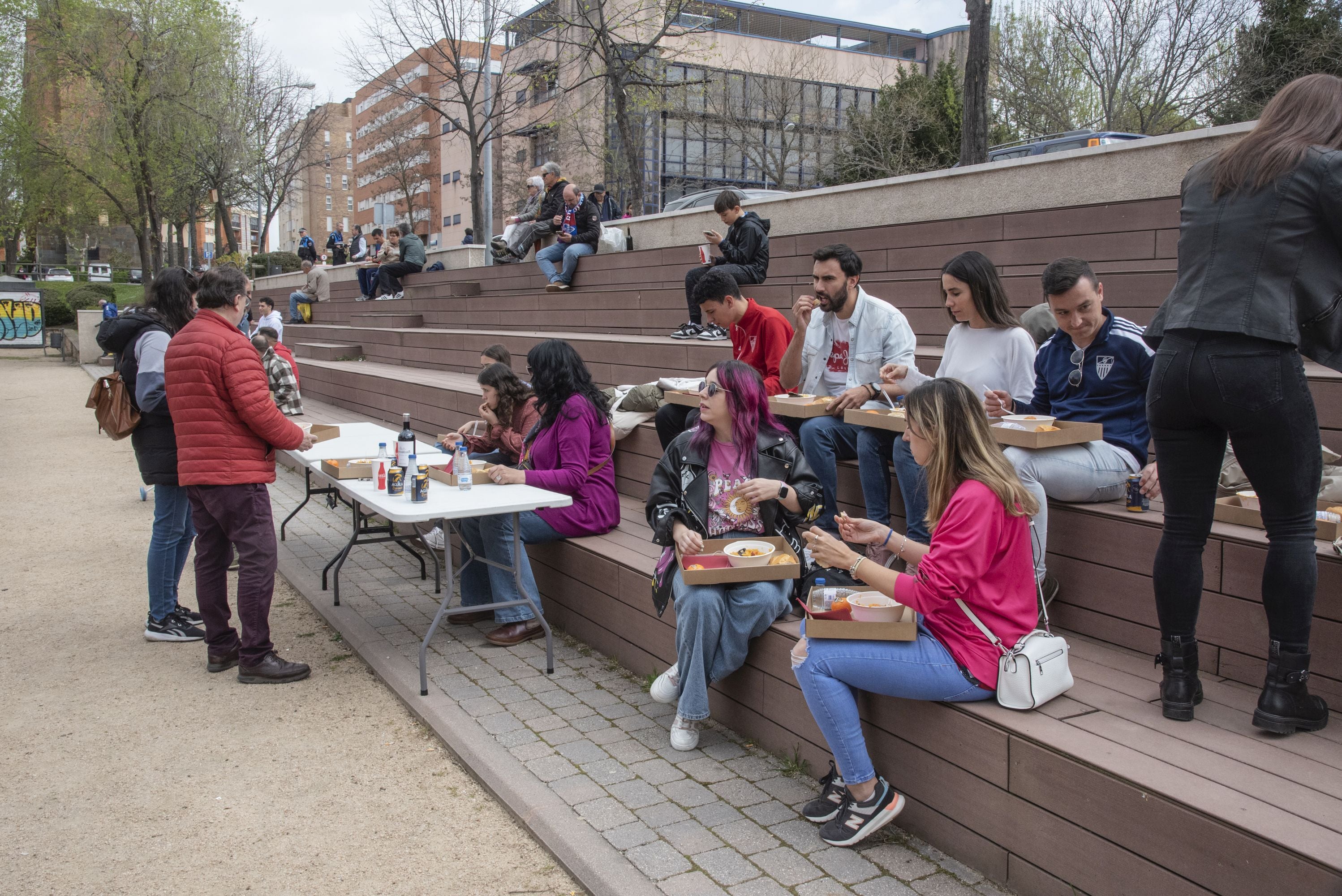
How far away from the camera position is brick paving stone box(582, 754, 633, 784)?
364 cm

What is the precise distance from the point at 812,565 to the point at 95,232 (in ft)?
212

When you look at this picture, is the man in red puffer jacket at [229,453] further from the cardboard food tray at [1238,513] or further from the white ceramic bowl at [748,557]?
the cardboard food tray at [1238,513]

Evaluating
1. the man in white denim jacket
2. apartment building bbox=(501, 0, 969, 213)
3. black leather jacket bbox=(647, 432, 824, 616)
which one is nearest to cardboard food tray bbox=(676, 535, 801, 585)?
black leather jacket bbox=(647, 432, 824, 616)

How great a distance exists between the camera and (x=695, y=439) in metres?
4.18

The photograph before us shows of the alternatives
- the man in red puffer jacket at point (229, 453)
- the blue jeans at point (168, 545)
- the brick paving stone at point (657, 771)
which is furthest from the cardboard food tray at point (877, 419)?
the blue jeans at point (168, 545)

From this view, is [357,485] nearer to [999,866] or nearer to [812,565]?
[812,565]

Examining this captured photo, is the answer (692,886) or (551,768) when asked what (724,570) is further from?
(692,886)

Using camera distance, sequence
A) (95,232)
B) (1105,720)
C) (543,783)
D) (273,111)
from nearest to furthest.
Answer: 1. (1105,720)
2. (543,783)
3. (273,111)
4. (95,232)

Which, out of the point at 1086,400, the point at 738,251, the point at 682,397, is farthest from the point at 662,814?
the point at 738,251

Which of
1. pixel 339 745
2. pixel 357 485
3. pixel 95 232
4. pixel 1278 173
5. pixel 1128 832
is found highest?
pixel 95 232

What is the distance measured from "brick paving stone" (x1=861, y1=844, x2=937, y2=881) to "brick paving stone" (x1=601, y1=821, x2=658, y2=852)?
2.28 ft

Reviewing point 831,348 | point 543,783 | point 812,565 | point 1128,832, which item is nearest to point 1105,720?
point 1128,832

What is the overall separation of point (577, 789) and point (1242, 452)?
2.42 metres

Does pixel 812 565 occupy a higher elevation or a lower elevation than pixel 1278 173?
lower
